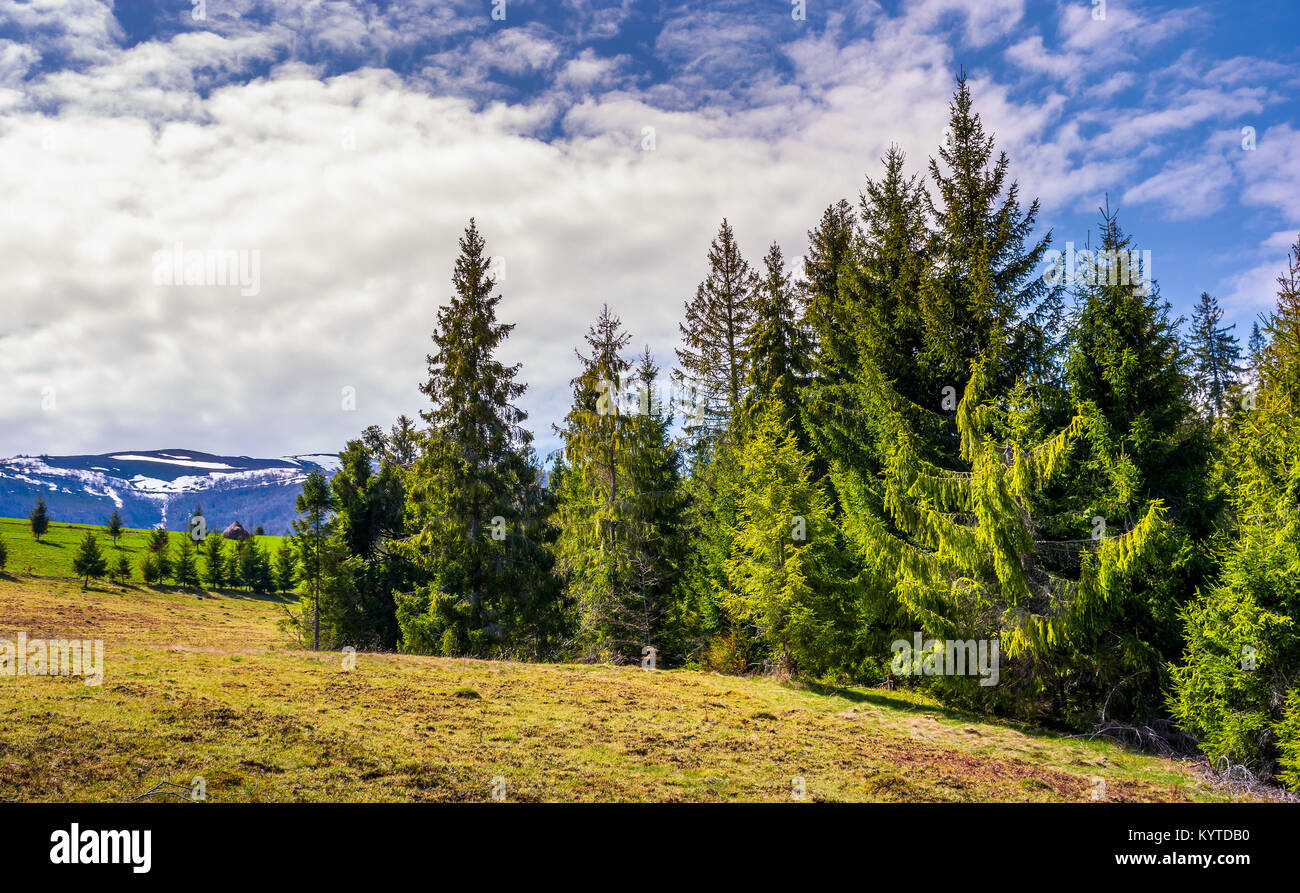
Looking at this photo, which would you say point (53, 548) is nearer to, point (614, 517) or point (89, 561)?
point (89, 561)

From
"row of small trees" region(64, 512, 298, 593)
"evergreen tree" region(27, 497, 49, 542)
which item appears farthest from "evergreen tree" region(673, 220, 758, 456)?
"evergreen tree" region(27, 497, 49, 542)

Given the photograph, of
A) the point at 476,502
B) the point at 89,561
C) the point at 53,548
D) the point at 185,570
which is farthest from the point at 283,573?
the point at 476,502

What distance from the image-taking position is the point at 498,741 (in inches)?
482

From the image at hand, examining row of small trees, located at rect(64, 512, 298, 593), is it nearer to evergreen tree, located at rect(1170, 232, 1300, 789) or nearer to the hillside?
the hillside

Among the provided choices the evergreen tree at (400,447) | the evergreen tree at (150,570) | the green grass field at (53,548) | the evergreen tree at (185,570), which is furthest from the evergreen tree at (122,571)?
the evergreen tree at (400,447)

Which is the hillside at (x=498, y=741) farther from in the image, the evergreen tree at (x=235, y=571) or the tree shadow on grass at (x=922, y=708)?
the evergreen tree at (x=235, y=571)

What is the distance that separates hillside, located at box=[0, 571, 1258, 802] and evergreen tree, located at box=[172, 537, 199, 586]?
224ft

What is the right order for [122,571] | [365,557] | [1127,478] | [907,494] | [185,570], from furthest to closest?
[185,570]
[122,571]
[365,557]
[907,494]
[1127,478]

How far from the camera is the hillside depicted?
923 cm

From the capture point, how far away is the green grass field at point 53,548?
229ft

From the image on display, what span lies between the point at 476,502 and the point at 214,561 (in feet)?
236

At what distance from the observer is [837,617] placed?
21.2 m

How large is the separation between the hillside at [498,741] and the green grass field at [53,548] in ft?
224
